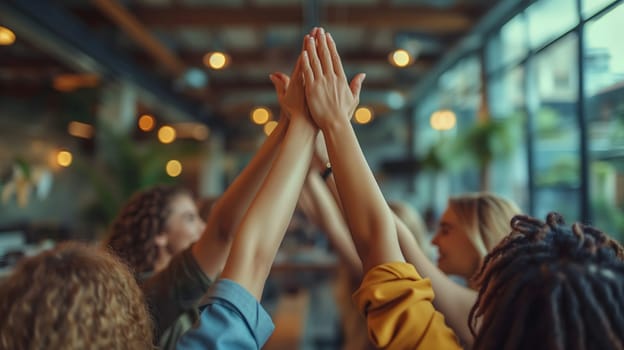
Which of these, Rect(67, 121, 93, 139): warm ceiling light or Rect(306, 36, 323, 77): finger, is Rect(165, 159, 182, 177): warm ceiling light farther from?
Rect(306, 36, 323, 77): finger

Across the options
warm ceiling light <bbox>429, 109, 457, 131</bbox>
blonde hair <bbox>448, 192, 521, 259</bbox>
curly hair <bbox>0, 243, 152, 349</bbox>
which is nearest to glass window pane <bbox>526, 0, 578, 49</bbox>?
warm ceiling light <bbox>429, 109, 457, 131</bbox>

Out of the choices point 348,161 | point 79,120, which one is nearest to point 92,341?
point 348,161

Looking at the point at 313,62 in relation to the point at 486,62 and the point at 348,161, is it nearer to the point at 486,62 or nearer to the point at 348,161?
the point at 348,161

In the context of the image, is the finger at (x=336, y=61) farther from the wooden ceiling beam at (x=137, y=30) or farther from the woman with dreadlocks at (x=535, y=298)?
the wooden ceiling beam at (x=137, y=30)

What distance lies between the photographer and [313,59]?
1.00 metres

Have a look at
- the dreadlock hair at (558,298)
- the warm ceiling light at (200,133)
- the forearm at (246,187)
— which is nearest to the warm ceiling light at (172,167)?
the warm ceiling light at (200,133)

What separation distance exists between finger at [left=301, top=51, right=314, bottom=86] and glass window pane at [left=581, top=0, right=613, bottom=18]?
11.7ft

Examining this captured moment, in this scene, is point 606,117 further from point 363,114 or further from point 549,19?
point 363,114

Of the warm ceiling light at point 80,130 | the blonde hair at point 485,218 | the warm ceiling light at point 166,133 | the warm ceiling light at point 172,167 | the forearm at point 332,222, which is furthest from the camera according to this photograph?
the warm ceiling light at point 166,133

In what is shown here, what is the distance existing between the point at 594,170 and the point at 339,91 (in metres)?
3.95

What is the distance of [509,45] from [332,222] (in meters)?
5.47

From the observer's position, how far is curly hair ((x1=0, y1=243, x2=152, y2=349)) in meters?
0.73

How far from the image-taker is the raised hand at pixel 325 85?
0.96 meters

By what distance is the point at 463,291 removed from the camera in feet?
4.10
